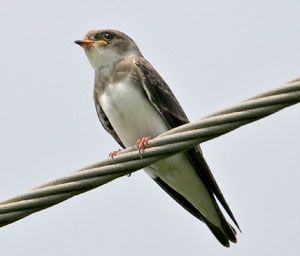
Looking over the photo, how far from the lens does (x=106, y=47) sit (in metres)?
8.41

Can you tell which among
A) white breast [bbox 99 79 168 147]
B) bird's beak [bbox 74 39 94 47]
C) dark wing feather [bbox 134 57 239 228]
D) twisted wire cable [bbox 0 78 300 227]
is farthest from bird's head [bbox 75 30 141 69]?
twisted wire cable [bbox 0 78 300 227]

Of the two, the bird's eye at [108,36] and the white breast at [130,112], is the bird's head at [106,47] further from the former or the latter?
the white breast at [130,112]

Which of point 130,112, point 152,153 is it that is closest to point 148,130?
point 130,112

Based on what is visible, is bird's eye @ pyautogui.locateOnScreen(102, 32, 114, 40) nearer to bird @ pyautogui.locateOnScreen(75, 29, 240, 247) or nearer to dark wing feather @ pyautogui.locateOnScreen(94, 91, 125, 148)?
bird @ pyautogui.locateOnScreen(75, 29, 240, 247)

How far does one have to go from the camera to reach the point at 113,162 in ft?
15.5

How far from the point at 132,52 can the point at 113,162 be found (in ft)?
12.5

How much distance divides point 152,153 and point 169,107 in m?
2.88

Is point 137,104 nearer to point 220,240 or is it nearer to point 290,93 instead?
point 220,240

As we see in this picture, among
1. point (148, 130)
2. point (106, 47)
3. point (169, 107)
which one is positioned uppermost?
point (106, 47)

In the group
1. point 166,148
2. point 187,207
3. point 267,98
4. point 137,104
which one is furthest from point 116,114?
point 267,98

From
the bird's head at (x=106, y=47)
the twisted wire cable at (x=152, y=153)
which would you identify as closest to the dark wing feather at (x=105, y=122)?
the bird's head at (x=106, y=47)

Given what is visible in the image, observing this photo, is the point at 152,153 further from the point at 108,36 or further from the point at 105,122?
the point at 108,36

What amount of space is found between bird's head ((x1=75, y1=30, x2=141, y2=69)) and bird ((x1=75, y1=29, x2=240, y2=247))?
0.06 m

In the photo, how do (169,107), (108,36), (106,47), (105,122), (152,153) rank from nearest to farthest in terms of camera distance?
(152,153) → (169,107) → (105,122) → (106,47) → (108,36)
